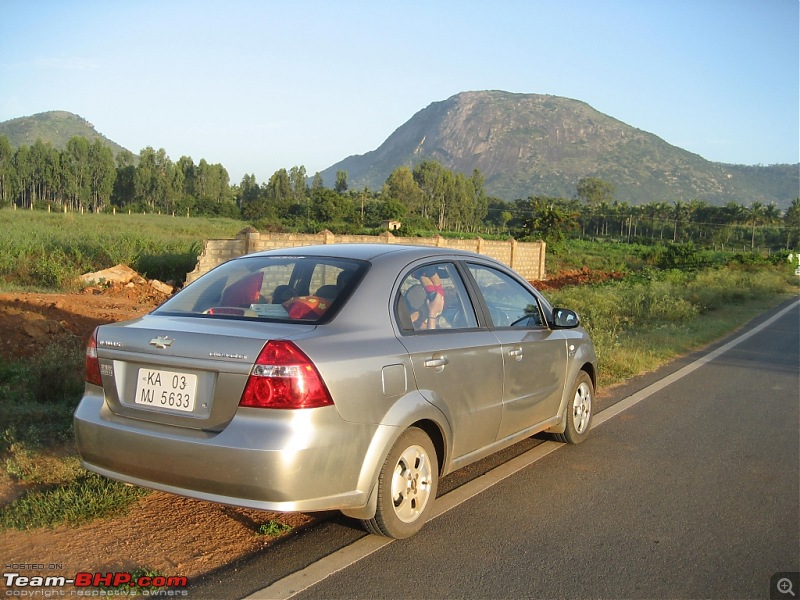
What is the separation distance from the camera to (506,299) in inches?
215

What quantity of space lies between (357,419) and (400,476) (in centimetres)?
58

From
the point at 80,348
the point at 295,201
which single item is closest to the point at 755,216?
the point at 295,201

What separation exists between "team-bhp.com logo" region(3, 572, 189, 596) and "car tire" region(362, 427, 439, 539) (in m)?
1.06

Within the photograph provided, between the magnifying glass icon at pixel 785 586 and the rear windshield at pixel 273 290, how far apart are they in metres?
2.66

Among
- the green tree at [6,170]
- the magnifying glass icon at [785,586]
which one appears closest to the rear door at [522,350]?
the magnifying glass icon at [785,586]

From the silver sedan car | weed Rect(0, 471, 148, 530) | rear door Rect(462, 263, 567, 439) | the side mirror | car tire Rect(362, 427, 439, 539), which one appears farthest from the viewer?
the side mirror

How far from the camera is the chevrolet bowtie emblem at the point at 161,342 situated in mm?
3725

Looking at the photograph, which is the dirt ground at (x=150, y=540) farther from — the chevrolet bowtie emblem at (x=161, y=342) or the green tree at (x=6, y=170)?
the green tree at (x=6, y=170)

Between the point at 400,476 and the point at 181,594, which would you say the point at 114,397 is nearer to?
the point at 181,594

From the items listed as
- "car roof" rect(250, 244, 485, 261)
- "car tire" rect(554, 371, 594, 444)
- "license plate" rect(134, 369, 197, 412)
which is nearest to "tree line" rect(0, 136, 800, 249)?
"car tire" rect(554, 371, 594, 444)

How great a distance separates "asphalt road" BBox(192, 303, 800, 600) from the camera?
360cm

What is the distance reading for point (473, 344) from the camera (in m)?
A: 4.66

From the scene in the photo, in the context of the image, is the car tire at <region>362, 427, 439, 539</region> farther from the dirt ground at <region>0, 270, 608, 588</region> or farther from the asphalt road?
the dirt ground at <region>0, 270, 608, 588</region>

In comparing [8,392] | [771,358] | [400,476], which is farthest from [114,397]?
[771,358]
